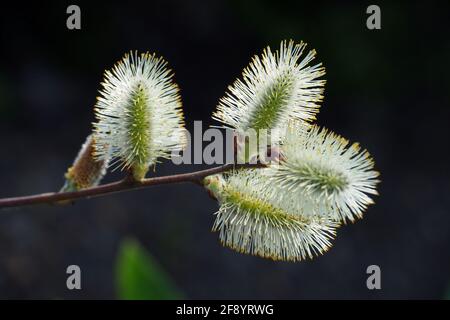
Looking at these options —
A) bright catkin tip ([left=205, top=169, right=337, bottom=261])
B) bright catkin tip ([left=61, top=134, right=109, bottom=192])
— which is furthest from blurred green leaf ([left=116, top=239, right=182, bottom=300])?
bright catkin tip ([left=205, top=169, right=337, bottom=261])

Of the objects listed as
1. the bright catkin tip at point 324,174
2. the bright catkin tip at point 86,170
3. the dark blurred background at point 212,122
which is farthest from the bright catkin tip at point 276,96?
the dark blurred background at point 212,122

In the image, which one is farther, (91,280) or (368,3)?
(368,3)

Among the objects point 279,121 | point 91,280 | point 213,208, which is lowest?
point 91,280

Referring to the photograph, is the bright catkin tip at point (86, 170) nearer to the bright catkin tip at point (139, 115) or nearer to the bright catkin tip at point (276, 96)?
the bright catkin tip at point (139, 115)

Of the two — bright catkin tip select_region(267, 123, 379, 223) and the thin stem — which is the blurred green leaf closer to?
the thin stem
